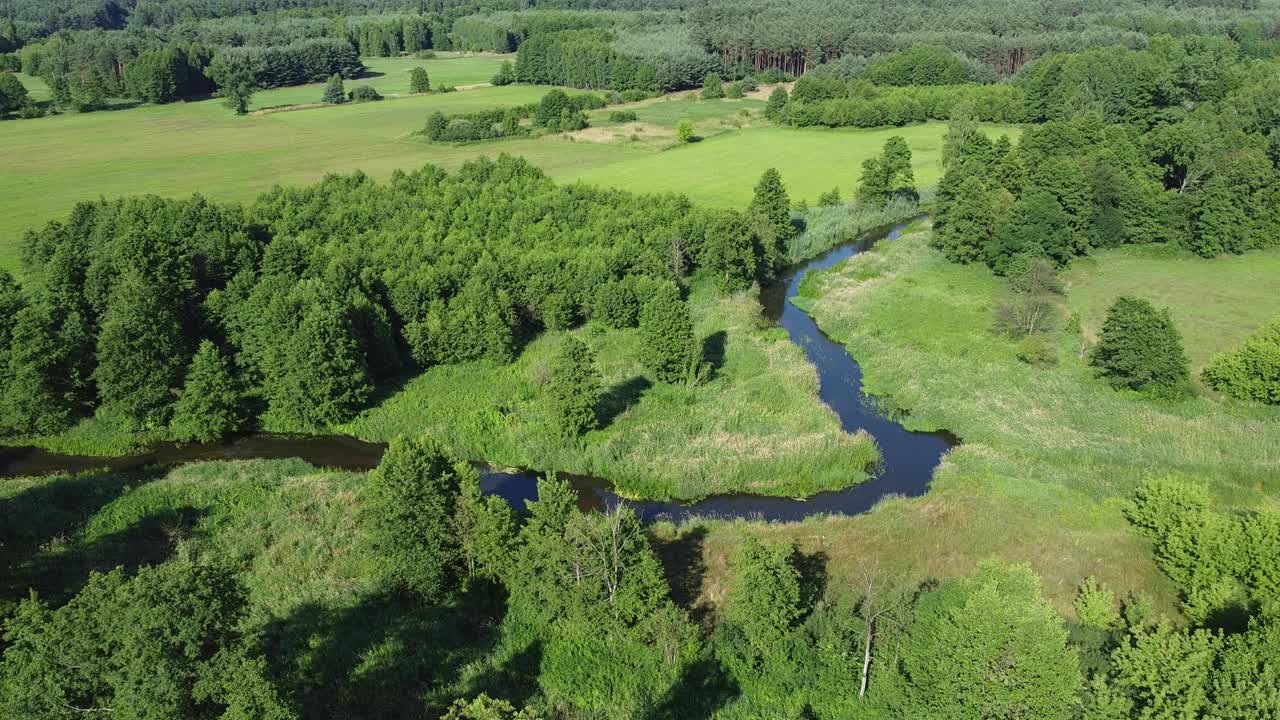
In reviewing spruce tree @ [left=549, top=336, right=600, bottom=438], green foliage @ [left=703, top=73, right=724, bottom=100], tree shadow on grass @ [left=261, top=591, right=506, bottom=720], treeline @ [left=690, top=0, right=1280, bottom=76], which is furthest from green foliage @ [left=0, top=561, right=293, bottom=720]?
treeline @ [left=690, top=0, right=1280, bottom=76]

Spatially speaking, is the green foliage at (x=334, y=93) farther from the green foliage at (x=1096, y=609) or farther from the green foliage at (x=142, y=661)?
the green foliage at (x=1096, y=609)

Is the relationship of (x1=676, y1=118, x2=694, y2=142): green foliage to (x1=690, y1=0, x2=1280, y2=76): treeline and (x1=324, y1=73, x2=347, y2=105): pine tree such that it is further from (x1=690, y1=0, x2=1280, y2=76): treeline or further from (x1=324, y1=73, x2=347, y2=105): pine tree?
(x1=324, y1=73, x2=347, y2=105): pine tree

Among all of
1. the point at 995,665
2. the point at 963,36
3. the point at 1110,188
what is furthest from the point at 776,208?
the point at 963,36

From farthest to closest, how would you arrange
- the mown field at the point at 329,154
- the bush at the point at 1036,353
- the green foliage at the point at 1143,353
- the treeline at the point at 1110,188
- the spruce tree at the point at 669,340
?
the mown field at the point at 329,154, the treeline at the point at 1110,188, the bush at the point at 1036,353, the spruce tree at the point at 669,340, the green foliage at the point at 1143,353

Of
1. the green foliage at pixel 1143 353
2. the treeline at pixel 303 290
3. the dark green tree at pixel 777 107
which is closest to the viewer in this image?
the treeline at pixel 303 290

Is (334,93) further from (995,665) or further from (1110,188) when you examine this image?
(995,665)

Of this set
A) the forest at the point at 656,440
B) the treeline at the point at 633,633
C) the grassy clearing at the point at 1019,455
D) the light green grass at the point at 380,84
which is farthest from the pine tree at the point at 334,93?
the treeline at the point at 633,633

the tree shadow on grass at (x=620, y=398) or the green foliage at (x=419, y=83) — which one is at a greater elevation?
the green foliage at (x=419, y=83)
